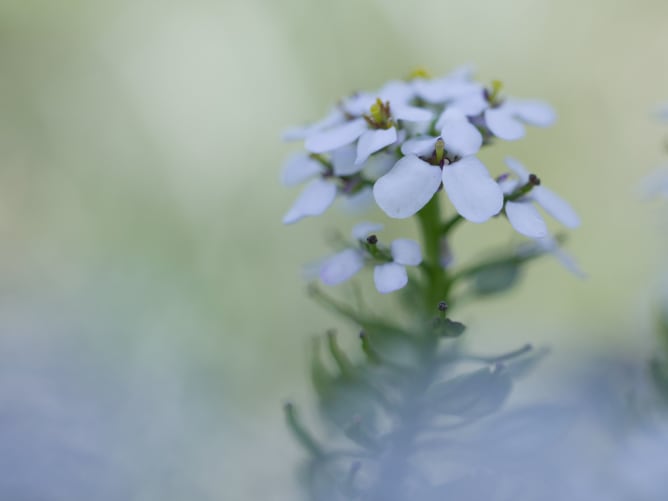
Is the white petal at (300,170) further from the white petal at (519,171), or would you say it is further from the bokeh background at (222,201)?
the bokeh background at (222,201)

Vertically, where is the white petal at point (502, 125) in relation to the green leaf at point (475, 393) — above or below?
above

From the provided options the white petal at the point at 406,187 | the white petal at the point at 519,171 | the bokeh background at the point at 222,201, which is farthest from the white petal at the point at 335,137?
the bokeh background at the point at 222,201

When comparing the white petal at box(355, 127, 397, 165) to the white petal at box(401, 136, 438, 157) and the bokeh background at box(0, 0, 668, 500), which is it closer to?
the white petal at box(401, 136, 438, 157)

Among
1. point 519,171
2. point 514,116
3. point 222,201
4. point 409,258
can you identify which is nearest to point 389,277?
point 409,258

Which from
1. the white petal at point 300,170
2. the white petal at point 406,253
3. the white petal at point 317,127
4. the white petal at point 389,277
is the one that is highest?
the white petal at point 317,127

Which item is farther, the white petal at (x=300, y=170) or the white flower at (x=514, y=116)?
the white petal at (x=300, y=170)

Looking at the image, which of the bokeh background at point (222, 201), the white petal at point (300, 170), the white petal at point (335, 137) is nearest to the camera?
the white petal at point (335, 137)

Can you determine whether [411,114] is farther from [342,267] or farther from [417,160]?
[342,267]
